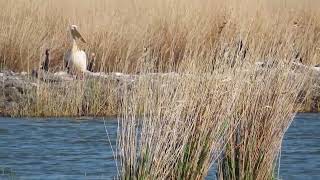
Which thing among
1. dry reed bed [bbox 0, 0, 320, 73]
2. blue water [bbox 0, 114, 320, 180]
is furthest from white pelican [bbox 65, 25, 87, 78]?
blue water [bbox 0, 114, 320, 180]

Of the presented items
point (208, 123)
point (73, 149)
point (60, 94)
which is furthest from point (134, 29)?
point (208, 123)

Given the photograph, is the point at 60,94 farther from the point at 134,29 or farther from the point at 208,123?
the point at 208,123

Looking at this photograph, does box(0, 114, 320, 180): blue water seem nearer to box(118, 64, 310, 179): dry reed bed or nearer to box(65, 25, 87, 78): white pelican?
box(65, 25, 87, 78): white pelican

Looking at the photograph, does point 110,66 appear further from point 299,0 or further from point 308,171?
point 299,0

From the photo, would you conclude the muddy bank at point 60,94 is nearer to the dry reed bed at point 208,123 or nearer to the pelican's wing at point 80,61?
the pelican's wing at point 80,61

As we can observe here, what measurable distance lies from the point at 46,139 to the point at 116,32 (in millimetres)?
4773

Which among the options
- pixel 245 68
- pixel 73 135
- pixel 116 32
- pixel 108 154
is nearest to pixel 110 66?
pixel 116 32

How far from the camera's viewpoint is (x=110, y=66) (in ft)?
58.7

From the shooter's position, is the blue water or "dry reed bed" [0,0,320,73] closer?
the blue water

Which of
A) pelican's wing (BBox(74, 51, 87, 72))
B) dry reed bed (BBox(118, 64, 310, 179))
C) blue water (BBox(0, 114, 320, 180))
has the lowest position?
blue water (BBox(0, 114, 320, 180))

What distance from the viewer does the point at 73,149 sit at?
13109mm

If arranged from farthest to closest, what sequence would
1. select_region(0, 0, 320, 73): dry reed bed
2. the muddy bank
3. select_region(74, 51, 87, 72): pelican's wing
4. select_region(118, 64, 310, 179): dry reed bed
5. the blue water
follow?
select_region(0, 0, 320, 73): dry reed bed, select_region(74, 51, 87, 72): pelican's wing, the muddy bank, the blue water, select_region(118, 64, 310, 179): dry reed bed

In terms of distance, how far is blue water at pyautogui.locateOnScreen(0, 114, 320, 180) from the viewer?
11258mm

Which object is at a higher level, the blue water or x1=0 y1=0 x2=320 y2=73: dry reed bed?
x1=0 y1=0 x2=320 y2=73: dry reed bed
